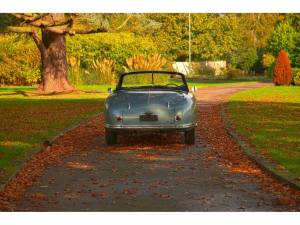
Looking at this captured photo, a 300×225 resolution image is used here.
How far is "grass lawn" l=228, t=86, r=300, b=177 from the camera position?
10.4m

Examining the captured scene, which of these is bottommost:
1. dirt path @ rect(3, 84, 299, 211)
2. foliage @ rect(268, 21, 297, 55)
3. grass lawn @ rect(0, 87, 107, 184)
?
grass lawn @ rect(0, 87, 107, 184)

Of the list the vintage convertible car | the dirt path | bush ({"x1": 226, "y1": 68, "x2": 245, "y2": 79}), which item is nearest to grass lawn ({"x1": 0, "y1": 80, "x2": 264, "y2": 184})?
the dirt path

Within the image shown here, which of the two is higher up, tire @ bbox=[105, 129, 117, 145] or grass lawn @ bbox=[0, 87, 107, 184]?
tire @ bbox=[105, 129, 117, 145]

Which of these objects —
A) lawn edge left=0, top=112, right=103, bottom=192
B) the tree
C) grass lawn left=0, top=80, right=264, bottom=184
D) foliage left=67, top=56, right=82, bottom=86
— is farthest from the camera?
foliage left=67, top=56, right=82, bottom=86

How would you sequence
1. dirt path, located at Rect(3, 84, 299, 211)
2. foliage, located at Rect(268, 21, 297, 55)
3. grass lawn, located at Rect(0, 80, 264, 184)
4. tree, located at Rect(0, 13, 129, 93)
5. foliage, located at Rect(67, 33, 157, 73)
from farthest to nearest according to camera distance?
1. foliage, located at Rect(67, 33, 157, 73)
2. foliage, located at Rect(268, 21, 297, 55)
3. tree, located at Rect(0, 13, 129, 93)
4. grass lawn, located at Rect(0, 80, 264, 184)
5. dirt path, located at Rect(3, 84, 299, 211)

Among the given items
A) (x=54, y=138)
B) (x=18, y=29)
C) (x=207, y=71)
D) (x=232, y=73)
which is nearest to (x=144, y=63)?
(x=18, y=29)

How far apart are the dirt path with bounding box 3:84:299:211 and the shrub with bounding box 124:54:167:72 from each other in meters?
29.6

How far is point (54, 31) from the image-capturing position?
2983 cm

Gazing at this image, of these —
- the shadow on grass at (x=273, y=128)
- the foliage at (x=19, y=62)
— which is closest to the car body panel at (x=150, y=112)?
the shadow on grass at (x=273, y=128)

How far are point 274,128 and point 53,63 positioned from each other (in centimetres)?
1884

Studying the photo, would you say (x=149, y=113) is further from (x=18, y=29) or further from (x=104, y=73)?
(x=104, y=73)

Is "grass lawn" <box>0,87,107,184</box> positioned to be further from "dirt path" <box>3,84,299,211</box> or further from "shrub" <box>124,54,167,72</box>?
"shrub" <box>124,54,167,72</box>

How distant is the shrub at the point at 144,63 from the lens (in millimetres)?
42531

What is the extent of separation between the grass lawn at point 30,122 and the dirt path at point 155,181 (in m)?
0.68
